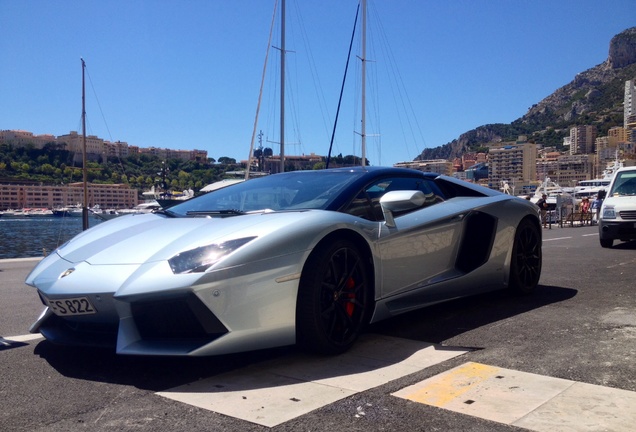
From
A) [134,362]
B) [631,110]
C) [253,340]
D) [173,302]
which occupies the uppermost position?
[631,110]

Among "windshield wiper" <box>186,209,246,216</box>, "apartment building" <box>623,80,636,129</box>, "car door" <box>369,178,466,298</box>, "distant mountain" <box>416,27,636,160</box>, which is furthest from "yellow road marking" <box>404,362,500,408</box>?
"apartment building" <box>623,80,636,129</box>

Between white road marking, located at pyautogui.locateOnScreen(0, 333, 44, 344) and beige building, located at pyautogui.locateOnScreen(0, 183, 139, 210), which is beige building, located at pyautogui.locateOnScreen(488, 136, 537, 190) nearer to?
beige building, located at pyautogui.locateOnScreen(0, 183, 139, 210)

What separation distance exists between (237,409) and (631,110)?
123 meters

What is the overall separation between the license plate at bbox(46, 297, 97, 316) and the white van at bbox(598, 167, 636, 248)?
977 centimetres

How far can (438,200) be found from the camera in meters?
4.62

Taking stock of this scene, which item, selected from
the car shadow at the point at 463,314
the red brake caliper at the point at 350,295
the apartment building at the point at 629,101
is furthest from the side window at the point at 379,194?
the apartment building at the point at 629,101

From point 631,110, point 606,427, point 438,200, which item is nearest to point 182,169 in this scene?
point 438,200

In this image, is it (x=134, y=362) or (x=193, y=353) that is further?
(x=134, y=362)

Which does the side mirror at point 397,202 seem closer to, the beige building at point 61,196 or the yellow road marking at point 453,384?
the yellow road marking at point 453,384

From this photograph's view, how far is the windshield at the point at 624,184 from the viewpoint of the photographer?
36.3ft

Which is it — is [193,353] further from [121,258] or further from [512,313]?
[512,313]

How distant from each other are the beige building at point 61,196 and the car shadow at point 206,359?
26.6 meters

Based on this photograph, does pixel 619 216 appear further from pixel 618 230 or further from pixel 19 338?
pixel 19 338

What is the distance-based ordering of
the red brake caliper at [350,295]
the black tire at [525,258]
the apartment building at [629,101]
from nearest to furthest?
the red brake caliper at [350,295] < the black tire at [525,258] < the apartment building at [629,101]
